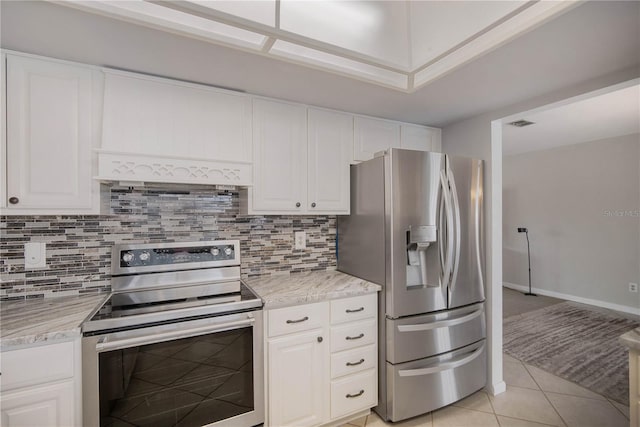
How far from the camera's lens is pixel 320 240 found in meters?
2.49

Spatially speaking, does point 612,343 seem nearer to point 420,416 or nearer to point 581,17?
point 420,416

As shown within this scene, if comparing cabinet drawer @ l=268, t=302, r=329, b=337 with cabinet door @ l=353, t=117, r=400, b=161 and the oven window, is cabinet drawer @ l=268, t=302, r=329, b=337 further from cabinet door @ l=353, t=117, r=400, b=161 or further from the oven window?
cabinet door @ l=353, t=117, r=400, b=161

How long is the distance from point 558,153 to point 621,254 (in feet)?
5.57

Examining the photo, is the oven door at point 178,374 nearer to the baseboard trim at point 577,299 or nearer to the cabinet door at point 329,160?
the cabinet door at point 329,160

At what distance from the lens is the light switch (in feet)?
5.36

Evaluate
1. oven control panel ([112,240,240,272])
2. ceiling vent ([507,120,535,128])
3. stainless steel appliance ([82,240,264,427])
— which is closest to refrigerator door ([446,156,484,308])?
stainless steel appliance ([82,240,264,427])

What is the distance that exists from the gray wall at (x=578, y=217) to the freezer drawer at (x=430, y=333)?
3.62 meters

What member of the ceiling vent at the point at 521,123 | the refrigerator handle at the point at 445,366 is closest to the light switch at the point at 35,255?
the refrigerator handle at the point at 445,366

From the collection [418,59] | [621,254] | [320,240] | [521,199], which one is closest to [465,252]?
[320,240]

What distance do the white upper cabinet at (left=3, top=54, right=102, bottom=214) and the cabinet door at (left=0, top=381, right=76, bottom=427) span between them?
821 millimetres

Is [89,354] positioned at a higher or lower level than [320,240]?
lower

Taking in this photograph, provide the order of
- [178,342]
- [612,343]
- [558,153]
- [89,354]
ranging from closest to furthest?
[89,354], [178,342], [612,343], [558,153]

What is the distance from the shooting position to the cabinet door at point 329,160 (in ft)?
→ 7.06

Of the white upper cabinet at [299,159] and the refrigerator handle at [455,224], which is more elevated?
the white upper cabinet at [299,159]
